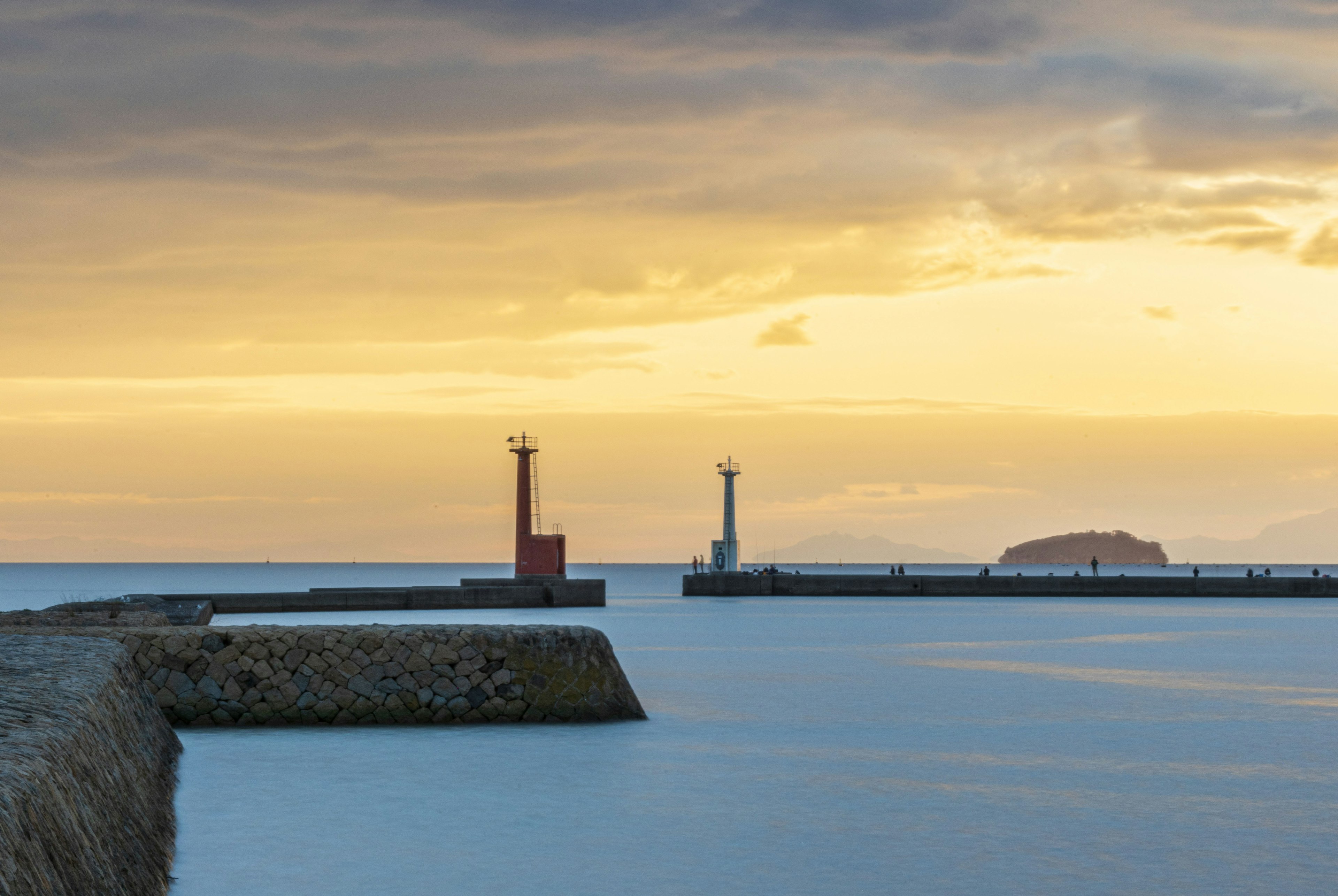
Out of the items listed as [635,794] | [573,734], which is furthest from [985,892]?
[573,734]

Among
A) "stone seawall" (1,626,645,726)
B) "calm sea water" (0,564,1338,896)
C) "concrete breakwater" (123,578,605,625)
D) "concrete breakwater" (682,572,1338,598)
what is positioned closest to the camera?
"calm sea water" (0,564,1338,896)

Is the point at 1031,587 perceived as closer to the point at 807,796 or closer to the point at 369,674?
the point at 369,674

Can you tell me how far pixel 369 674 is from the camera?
18641 millimetres

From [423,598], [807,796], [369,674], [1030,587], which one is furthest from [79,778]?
[1030,587]

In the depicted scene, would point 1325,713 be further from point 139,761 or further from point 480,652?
point 139,761

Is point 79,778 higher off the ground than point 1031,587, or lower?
lower

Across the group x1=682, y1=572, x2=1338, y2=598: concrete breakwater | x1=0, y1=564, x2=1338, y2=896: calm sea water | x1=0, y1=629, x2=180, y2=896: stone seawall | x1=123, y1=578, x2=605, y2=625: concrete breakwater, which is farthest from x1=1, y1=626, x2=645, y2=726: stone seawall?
x1=682, y1=572, x2=1338, y2=598: concrete breakwater

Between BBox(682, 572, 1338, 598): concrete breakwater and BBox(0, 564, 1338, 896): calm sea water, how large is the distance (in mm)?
66057

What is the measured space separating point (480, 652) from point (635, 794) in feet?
17.7

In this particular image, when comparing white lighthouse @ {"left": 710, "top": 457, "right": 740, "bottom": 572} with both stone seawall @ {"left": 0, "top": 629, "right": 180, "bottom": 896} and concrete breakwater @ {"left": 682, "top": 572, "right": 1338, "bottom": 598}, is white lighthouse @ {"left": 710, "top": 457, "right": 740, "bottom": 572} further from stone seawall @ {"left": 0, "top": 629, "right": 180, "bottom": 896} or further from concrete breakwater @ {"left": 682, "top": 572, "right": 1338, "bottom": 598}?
stone seawall @ {"left": 0, "top": 629, "right": 180, "bottom": 896}

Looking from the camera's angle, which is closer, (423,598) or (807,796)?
(807,796)

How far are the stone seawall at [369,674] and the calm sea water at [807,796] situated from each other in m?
0.39

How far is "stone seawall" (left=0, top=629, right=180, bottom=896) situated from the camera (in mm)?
6402

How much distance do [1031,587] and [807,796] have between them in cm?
8857
